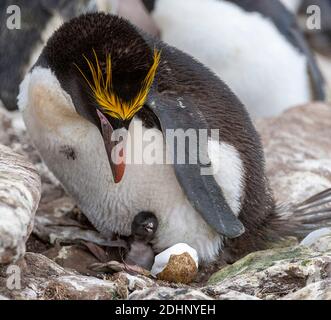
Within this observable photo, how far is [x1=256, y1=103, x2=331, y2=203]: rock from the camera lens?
16.1 feet

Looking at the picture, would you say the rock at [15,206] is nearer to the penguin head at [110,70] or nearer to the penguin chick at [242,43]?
the penguin head at [110,70]

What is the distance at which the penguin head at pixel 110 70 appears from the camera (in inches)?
149

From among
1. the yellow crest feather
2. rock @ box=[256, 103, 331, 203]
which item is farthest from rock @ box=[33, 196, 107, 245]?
rock @ box=[256, 103, 331, 203]

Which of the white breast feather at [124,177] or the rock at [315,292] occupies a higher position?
the white breast feather at [124,177]

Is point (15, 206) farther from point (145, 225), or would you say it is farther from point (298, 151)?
point (298, 151)

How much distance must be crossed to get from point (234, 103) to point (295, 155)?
3.80ft

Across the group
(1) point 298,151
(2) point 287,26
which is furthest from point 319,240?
(2) point 287,26

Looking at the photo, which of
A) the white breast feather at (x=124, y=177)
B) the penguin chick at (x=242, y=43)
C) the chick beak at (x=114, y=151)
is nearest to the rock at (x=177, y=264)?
the white breast feather at (x=124, y=177)

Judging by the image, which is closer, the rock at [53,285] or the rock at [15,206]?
the rock at [15,206]

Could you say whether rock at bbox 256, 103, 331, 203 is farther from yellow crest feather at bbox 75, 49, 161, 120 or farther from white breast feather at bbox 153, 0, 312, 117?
yellow crest feather at bbox 75, 49, 161, 120

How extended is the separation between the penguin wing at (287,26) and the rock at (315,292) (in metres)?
3.86

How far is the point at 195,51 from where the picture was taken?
6652 mm
